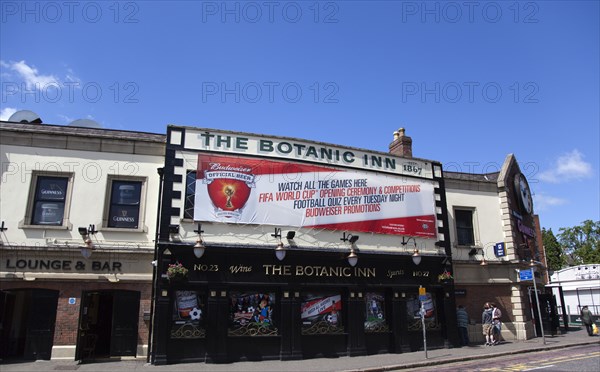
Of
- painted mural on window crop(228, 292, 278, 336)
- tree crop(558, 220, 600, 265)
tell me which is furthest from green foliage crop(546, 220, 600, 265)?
painted mural on window crop(228, 292, 278, 336)

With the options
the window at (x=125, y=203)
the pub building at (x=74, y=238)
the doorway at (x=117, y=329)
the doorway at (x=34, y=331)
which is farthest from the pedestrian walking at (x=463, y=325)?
the doorway at (x=34, y=331)

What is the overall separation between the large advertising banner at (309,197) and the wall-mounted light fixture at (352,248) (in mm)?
399

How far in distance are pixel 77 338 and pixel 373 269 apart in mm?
11296

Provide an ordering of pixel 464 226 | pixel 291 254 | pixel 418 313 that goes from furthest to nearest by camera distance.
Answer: pixel 464 226
pixel 418 313
pixel 291 254

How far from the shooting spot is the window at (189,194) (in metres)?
15.9

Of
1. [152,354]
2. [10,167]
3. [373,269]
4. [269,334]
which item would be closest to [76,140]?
[10,167]

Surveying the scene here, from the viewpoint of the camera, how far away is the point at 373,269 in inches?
714

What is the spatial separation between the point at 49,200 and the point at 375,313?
13361 millimetres

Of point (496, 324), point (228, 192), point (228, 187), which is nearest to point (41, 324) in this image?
point (228, 192)

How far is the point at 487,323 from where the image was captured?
2039 centimetres

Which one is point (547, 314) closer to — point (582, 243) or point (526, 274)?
point (526, 274)

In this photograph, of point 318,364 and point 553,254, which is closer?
point 318,364

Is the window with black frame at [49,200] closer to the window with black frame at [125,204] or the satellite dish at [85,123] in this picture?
the window with black frame at [125,204]

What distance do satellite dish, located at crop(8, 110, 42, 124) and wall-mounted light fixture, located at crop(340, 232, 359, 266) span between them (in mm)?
13874
